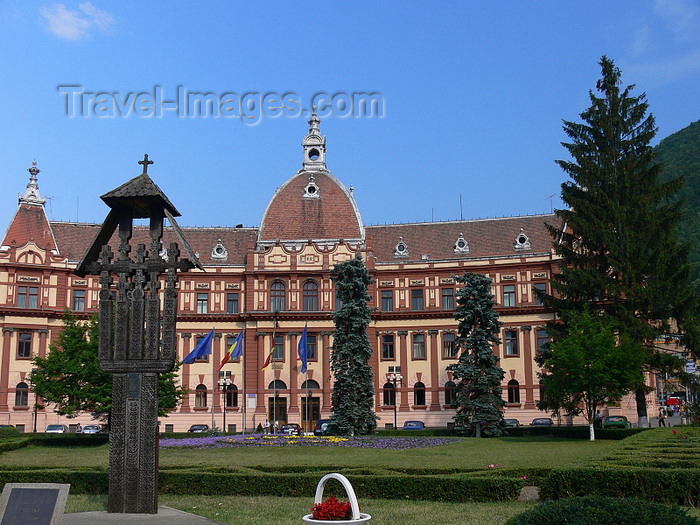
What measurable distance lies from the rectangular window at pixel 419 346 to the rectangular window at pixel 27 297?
3166cm

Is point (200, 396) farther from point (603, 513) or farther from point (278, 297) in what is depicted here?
point (603, 513)

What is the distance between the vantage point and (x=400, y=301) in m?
68.4

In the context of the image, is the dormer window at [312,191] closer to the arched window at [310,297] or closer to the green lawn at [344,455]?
the arched window at [310,297]

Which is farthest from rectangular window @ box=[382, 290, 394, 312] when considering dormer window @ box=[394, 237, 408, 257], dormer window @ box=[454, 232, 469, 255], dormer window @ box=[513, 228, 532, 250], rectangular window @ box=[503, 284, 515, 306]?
dormer window @ box=[513, 228, 532, 250]

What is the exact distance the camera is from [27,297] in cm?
6544

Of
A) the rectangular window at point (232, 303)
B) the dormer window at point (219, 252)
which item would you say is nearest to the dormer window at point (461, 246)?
the rectangular window at point (232, 303)

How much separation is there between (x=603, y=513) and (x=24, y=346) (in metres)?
63.1

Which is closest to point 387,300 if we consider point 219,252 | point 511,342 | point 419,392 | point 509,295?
point 419,392

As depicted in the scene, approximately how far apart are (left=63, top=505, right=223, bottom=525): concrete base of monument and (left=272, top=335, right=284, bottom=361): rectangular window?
50103mm

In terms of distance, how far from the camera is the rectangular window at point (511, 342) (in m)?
66.1

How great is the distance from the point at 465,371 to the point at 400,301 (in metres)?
18.2

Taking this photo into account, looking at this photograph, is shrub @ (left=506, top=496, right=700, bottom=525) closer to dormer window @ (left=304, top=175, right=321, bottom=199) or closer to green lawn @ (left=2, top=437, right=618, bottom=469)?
green lawn @ (left=2, top=437, right=618, bottom=469)

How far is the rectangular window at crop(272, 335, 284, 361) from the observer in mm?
66750

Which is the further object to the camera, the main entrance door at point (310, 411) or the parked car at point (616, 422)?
the main entrance door at point (310, 411)
